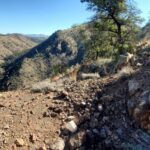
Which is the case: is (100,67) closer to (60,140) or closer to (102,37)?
(60,140)

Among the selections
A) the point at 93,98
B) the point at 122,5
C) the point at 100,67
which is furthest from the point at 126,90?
the point at 122,5

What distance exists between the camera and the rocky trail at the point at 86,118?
341 inches

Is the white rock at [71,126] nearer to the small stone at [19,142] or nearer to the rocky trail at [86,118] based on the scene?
the rocky trail at [86,118]

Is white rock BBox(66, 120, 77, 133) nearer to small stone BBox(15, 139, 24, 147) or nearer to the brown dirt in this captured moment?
the brown dirt

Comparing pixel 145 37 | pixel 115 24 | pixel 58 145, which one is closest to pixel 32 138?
pixel 58 145

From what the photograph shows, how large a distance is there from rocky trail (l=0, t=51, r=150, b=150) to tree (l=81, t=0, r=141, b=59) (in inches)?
571

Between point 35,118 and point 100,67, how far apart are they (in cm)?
516

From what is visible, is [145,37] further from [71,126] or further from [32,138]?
[32,138]

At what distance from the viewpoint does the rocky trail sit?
8.66m

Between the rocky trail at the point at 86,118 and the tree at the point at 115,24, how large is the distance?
14495 millimetres

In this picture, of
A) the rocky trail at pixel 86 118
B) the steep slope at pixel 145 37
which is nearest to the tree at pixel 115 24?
the steep slope at pixel 145 37

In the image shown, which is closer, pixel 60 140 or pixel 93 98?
pixel 60 140

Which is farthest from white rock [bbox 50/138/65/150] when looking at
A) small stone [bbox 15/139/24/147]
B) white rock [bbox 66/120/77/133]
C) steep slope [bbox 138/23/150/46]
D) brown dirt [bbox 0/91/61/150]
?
steep slope [bbox 138/23/150/46]

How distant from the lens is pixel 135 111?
884cm
